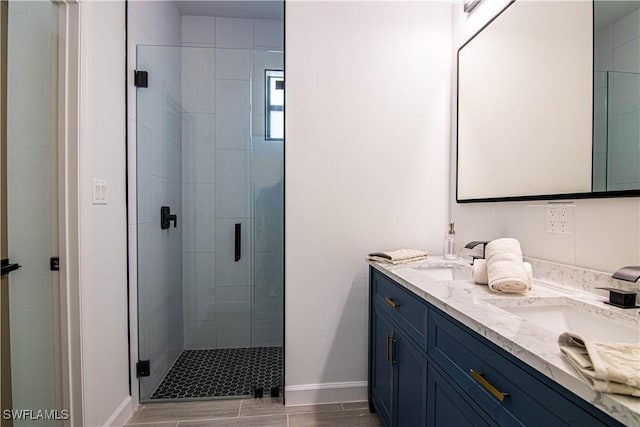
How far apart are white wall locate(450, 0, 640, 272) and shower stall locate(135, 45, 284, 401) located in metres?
1.06

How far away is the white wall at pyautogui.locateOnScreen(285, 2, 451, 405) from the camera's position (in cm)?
199

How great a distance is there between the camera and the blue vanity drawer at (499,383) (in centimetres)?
61

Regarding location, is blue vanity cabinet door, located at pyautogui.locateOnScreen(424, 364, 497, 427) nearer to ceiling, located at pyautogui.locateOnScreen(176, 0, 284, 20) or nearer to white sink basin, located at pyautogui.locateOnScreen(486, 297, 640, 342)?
white sink basin, located at pyautogui.locateOnScreen(486, 297, 640, 342)

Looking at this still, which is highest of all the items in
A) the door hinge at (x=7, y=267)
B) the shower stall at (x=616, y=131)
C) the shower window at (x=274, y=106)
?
the shower window at (x=274, y=106)

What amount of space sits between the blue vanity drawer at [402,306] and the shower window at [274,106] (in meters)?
0.98

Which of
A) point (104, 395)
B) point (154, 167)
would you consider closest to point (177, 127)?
point (154, 167)

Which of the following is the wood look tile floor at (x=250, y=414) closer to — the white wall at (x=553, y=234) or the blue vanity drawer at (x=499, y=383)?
the blue vanity drawer at (x=499, y=383)

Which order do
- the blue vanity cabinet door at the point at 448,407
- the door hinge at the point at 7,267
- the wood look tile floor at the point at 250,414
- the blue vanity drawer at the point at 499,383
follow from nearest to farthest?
the blue vanity drawer at the point at 499,383 < the blue vanity cabinet door at the point at 448,407 < the door hinge at the point at 7,267 < the wood look tile floor at the point at 250,414

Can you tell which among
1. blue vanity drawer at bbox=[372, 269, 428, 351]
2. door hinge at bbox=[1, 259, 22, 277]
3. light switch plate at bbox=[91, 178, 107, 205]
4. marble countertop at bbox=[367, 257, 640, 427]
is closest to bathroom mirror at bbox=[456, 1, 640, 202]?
marble countertop at bbox=[367, 257, 640, 427]

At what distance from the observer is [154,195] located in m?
2.07

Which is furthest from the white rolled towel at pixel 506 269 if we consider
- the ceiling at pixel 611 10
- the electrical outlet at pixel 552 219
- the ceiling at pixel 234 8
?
the ceiling at pixel 234 8

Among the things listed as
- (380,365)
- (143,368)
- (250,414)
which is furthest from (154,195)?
(380,365)

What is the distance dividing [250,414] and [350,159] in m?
1.54

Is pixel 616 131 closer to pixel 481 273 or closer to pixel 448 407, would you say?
pixel 481 273
